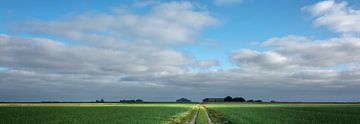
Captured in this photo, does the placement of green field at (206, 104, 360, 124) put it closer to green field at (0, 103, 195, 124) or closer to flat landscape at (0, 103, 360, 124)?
flat landscape at (0, 103, 360, 124)

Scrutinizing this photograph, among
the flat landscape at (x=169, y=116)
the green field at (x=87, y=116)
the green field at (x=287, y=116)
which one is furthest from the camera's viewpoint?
the green field at (x=287, y=116)

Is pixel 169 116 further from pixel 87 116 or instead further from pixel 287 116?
pixel 287 116

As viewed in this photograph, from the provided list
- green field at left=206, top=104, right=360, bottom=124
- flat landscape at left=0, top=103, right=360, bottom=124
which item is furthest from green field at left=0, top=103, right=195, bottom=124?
green field at left=206, top=104, right=360, bottom=124

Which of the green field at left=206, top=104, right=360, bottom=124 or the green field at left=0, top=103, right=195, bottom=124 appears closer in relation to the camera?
the green field at left=0, top=103, right=195, bottom=124

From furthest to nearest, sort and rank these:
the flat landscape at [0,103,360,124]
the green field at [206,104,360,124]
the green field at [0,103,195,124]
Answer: the green field at [206,104,360,124]
the flat landscape at [0,103,360,124]
the green field at [0,103,195,124]

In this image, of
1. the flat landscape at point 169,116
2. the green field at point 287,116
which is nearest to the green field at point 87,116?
the flat landscape at point 169,116

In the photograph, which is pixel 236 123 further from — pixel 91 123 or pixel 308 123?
pixel 91 123

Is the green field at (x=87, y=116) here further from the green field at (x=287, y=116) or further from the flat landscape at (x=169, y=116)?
the green field at (x=287, y=116)

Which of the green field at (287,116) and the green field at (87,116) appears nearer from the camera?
the green field at (87,116)

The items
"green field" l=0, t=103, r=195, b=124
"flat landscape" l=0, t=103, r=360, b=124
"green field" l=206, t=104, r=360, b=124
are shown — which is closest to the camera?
"green field" l=0, t=103, r=195, b=124

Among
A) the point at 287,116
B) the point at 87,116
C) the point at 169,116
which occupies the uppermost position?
the point at 87,116

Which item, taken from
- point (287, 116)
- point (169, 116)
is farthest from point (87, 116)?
point (287, 116)

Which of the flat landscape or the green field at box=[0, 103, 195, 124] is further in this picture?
the flat landscape

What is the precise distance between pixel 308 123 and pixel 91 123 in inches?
731
